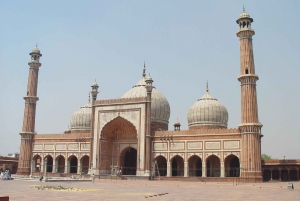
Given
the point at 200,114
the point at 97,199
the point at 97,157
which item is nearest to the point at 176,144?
the point at 200,114

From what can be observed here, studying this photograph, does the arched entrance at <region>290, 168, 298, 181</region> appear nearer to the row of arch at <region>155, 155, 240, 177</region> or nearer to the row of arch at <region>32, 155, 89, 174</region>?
the row of arch at <region>155, 155, 240, 177</region>

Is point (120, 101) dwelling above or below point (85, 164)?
above

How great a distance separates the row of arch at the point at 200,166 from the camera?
2944cm

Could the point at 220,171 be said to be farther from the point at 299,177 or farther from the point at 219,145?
the point at 299,177

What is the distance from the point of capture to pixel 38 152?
119 feet

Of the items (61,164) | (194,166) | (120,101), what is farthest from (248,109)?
(61,164)

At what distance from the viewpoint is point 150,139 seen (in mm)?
30797

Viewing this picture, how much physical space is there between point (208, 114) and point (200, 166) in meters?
4.93

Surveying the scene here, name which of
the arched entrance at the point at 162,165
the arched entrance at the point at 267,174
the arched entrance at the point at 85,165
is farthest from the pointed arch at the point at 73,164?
the arched entrance at the point at 267,174

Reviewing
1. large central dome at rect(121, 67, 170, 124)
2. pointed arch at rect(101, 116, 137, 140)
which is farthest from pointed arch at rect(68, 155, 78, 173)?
large central dome at rect(121, 67, 170, 124)

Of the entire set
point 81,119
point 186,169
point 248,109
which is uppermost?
point 81,119

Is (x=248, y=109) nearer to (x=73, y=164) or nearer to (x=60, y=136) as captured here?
(x=60, y=136)

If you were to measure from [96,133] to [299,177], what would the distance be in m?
17.6

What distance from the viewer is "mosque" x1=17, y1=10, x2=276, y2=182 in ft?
90.9
